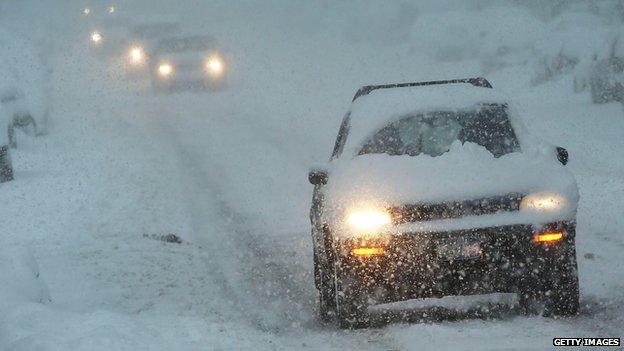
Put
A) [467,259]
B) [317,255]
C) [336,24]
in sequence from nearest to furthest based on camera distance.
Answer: [467,259] → [317,255] → [336,24]

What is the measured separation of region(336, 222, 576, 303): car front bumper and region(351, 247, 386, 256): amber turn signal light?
0.08 ft

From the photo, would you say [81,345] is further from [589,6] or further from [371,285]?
[589,6]

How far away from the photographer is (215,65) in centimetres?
2584

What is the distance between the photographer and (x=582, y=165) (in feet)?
43.1

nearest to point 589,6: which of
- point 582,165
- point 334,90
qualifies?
point 334,90

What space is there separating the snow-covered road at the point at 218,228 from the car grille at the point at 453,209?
0.74 meters

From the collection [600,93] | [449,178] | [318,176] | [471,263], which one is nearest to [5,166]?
[318,176]

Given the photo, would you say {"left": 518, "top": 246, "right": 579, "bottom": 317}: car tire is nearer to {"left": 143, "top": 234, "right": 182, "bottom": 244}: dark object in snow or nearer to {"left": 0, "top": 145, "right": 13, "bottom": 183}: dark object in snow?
{"left": 143, "top": 234, "right": 182, "bottom": 244}: dark object in snow

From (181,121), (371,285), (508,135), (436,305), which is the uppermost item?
(508,135)

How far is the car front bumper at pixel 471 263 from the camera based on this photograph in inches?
225

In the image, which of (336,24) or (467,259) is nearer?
(467,259)

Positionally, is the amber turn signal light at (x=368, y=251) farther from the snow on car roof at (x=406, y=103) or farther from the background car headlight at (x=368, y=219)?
the snow on car roof at (x=406, y=103)

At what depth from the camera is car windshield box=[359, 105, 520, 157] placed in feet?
22.4

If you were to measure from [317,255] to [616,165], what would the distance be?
7.48 meters
